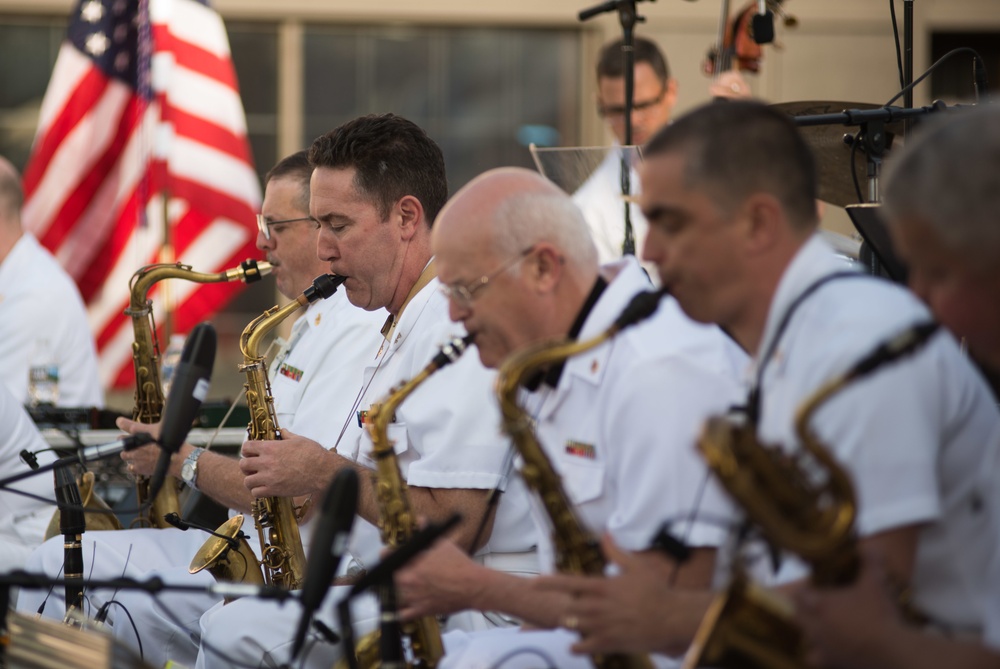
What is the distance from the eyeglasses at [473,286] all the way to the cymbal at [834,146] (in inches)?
53.6

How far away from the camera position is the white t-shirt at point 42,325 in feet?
22.3

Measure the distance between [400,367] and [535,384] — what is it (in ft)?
3.31

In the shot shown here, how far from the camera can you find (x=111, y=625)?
14.3 ft

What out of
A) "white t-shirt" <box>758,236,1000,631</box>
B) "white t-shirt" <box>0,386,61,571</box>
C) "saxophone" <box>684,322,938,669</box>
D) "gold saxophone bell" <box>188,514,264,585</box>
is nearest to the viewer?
"saxophone" <box>684,322,938,669</box>

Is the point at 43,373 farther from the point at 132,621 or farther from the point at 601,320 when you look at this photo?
the point at 601,320

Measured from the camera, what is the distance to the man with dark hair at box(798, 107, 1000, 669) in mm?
1952

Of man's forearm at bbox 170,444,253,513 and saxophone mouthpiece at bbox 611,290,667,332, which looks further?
→ man's forearm at bbox 170,444,253,513

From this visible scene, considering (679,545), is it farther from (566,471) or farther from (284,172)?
(284,172)

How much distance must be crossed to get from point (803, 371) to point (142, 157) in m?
6.84

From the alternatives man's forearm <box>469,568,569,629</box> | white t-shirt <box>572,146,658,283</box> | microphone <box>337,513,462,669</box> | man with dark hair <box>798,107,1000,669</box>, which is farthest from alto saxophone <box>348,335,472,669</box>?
white t-shirt <box>572,146,658,283</box>

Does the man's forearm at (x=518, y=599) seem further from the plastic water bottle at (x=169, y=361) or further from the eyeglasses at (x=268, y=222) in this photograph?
the plastic water bottle at (x=169, y=361)

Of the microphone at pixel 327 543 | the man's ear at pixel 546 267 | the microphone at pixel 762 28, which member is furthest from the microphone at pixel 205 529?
the microphone at pixel 762 28

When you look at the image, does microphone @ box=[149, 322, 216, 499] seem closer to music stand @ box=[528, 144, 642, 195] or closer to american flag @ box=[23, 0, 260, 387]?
music stand @ box=[528, 144, 642, 195]

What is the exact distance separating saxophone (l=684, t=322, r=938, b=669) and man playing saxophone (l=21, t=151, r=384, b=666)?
97.2 inches
